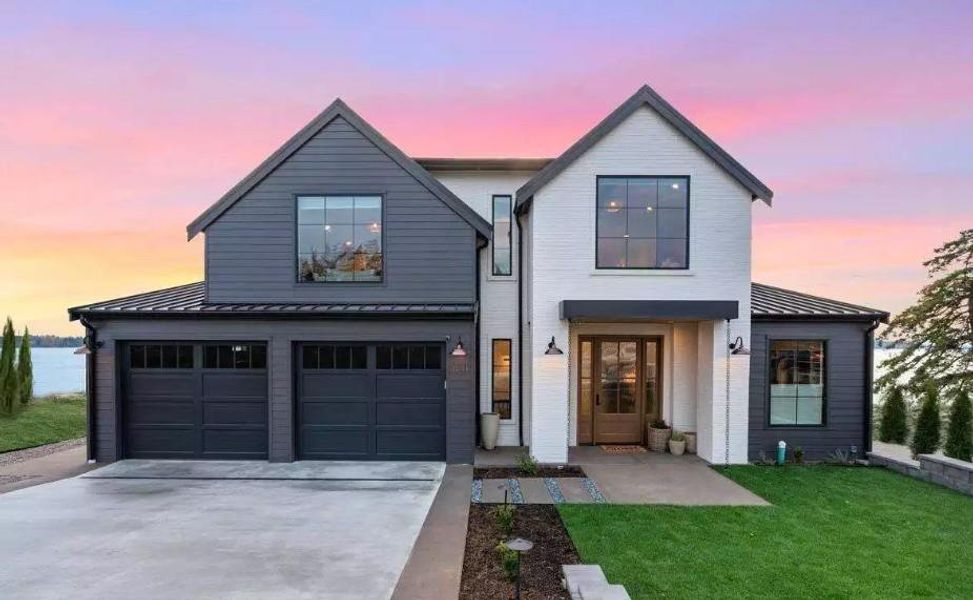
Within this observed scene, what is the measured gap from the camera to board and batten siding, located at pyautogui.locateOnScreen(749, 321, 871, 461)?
33.6ft

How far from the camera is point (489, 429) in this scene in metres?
10.9

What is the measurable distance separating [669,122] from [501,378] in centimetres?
701

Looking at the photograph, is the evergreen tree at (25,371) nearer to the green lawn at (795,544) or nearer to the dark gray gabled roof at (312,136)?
the dark gray gabled roof at (312,136)

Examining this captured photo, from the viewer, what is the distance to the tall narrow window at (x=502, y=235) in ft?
38.7

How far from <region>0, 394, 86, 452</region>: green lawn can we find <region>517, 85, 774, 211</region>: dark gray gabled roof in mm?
14329

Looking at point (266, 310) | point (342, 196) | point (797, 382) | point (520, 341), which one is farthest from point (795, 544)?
point (342, 196)

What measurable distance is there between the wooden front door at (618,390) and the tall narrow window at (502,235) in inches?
116

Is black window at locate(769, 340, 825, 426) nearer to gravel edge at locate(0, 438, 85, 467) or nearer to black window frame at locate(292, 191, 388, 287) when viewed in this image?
black window frame at locate(292, 191, 388, 287)

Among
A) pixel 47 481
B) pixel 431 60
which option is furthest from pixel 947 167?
pixel 47 481

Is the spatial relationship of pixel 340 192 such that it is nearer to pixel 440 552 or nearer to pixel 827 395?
pixel 440 552

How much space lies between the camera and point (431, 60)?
14.4 m

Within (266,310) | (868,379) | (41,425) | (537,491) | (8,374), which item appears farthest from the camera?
(8,374)

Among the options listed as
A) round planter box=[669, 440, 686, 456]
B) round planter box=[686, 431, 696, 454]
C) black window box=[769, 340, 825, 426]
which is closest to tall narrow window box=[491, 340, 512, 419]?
round planter box=[669, 440, 686, 456]

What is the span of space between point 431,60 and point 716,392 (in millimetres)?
12484
